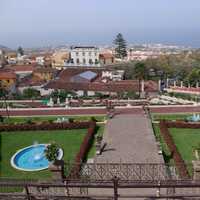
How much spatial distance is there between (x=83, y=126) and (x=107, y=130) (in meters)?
2.69

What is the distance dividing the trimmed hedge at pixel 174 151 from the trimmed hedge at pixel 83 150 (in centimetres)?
458

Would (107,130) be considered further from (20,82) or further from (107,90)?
(20,82)

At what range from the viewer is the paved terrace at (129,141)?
1608cm

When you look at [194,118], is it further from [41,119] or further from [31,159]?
[31,159]

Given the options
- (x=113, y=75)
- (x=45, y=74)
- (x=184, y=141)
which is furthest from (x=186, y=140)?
(x=45, y=74)

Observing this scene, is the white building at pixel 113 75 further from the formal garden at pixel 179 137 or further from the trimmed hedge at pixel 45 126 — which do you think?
the trimmed hedge at pixel 45 126

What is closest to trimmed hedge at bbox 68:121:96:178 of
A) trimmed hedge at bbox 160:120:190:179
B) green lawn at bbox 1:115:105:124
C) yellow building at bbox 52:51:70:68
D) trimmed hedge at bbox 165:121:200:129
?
green lawn at bbox 1:115:105:124

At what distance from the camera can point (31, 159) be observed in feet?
61.9

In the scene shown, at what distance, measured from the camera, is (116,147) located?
58.2 feet

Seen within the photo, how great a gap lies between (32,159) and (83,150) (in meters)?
3.10

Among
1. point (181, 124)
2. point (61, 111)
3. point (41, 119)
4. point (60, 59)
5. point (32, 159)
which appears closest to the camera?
point (32, 159)

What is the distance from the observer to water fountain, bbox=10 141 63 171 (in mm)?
17625

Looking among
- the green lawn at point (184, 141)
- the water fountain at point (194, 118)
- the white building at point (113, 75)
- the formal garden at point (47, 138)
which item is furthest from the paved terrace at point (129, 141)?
the white building at point (113, 75)

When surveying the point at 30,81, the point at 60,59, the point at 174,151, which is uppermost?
the point at 174,151
